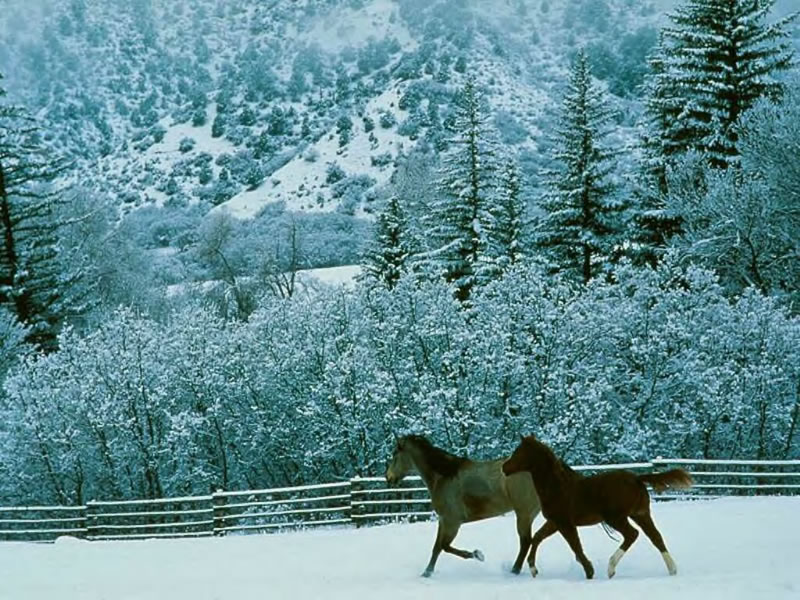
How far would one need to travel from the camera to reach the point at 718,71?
28.9 m

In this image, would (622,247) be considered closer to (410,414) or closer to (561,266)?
(561,266)

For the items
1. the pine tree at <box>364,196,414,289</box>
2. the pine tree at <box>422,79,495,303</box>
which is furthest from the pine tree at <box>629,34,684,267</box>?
the pine tree at <box>364,196,414,289</box>

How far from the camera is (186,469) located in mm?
24953

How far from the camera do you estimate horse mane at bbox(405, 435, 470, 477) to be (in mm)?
9328

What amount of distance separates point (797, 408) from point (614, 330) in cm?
564

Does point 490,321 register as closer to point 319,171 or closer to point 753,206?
point 753,206

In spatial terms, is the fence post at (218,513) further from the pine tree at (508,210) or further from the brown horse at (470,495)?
the pine tree at (508,210)

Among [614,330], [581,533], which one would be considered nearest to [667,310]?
[614,330]

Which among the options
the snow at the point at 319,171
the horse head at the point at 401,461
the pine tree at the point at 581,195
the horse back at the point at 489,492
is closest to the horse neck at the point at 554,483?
the horse back at the point at 489,492

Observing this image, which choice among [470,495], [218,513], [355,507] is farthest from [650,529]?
[218,513]

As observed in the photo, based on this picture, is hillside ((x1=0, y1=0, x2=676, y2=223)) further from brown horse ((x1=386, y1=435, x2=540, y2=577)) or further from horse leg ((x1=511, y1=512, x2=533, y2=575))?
horse leg ((x1=511, y1=512, x2=533, y2=575))

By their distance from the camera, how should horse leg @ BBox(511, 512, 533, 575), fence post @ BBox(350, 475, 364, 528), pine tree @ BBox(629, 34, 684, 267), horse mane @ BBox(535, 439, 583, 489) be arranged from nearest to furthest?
horse mane @ BBox(535, 439, 583, 489)
horse leg @ BBox(511, 512, 533, 575)
fence post @ BBox(350, 475, 364, 528)
pine tree @ BBox(629, 34, 684, 267)

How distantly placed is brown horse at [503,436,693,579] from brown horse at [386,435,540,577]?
1.61 ft

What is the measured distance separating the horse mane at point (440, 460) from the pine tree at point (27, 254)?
83.9 feet
